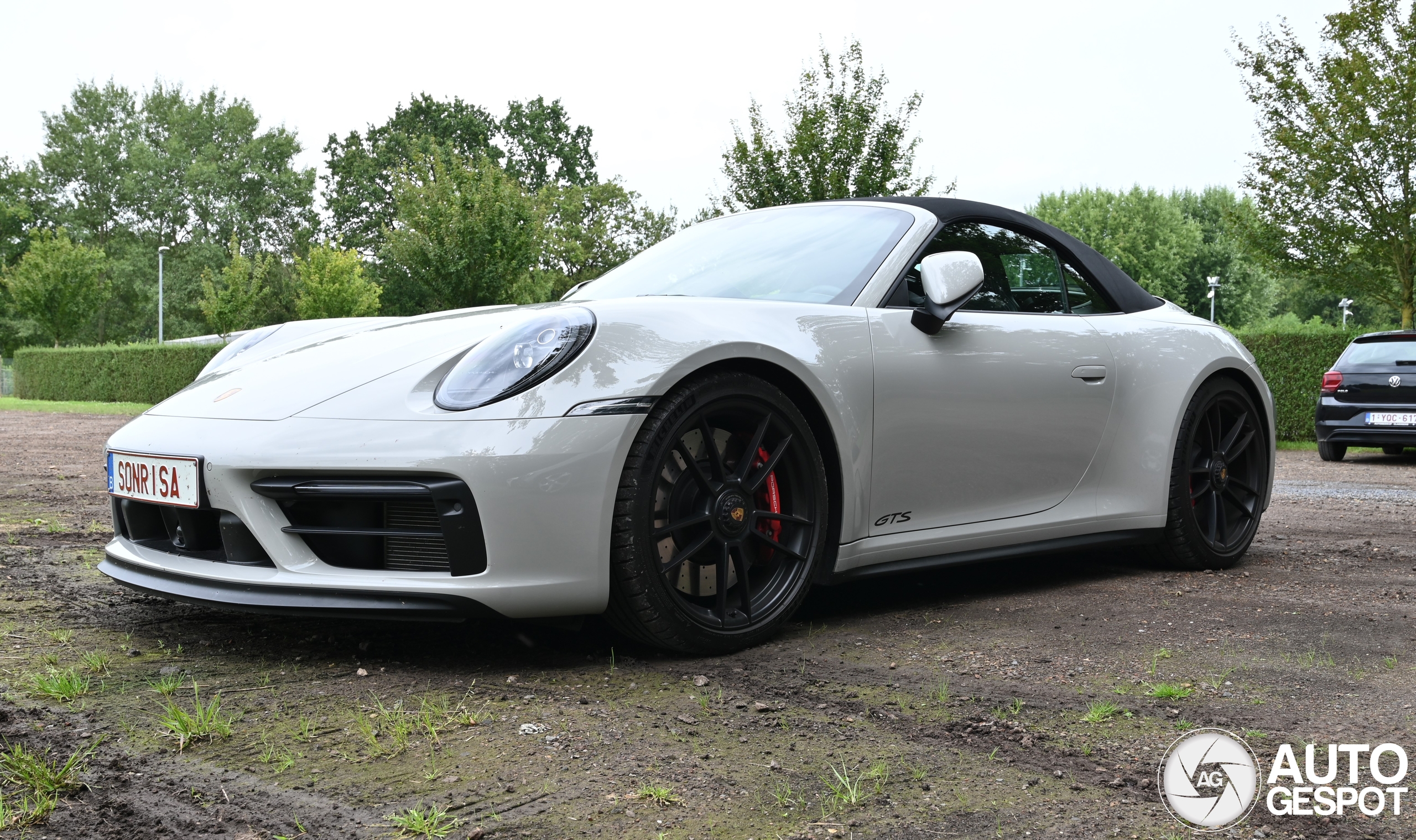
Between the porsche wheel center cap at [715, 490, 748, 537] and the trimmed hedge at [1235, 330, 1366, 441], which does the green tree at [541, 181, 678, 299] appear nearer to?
the trimmed hedge at [1235, 330, 1366, 441]

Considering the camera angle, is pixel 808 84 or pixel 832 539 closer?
pixel 832 539

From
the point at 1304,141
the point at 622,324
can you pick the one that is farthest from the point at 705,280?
the point at 1304,141

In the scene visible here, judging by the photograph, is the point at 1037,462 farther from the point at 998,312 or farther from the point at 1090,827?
the point at 1090,827

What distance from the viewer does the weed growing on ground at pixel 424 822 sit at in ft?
6.15

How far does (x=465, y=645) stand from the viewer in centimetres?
316

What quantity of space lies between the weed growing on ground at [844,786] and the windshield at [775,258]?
1.67m

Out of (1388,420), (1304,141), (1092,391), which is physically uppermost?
(1304,141)

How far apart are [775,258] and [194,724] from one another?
2249 mm

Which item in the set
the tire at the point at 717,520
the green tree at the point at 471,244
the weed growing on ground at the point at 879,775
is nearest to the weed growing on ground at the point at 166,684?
the tire at the point at 717,520

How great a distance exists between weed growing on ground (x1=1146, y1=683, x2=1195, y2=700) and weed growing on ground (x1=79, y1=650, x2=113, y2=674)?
2.50 metres

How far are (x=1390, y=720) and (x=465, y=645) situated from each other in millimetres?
2228

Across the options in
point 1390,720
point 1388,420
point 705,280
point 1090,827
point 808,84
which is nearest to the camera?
point 1090,827

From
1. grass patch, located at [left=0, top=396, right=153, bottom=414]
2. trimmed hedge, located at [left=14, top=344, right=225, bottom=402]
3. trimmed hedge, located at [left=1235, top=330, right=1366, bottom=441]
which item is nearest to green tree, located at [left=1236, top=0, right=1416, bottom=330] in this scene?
trimmed hedge, located at [left=1235, top=330, right=1366, bottom=441]

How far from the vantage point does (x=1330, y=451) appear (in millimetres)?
12578
